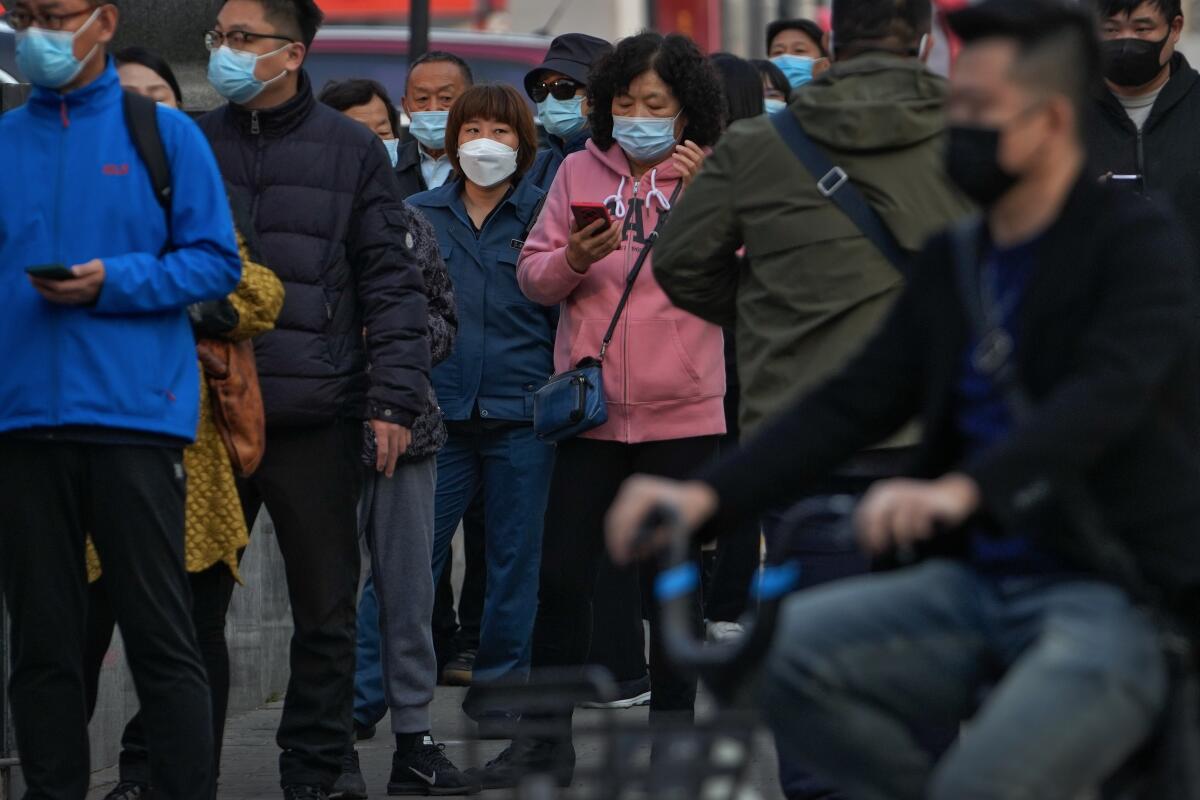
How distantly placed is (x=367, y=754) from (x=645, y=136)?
88.1 inches

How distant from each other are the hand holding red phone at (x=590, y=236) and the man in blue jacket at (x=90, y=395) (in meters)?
1.25

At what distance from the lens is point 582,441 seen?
6.39 metres

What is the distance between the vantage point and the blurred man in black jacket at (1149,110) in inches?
271

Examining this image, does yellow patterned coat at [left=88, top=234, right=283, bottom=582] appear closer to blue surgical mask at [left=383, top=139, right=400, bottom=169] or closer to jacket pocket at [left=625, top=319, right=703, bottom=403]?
jacket pocket at [left=625, top=319, right=703, bottom=403]

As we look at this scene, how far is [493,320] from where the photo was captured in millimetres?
7598

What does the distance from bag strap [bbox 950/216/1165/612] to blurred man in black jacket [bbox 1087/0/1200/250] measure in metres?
3.60

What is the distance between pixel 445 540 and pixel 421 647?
0.92 meters

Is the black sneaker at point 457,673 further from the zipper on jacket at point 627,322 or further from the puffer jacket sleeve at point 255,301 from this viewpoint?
the puffer jacket sleeve at point 255,301

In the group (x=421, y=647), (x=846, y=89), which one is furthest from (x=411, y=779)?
(x=846, y=89)

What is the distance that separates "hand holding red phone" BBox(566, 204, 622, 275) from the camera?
6312 millimetres

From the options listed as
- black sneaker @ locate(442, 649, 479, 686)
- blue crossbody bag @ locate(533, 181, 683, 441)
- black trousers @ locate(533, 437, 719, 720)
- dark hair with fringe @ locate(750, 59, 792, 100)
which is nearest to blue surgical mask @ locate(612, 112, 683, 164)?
blue crossbody bag @ locate(533, 181, 683, 441)

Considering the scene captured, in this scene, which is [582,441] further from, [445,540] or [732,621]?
[732,621]

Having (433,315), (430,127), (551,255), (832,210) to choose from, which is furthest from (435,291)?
(832,210)

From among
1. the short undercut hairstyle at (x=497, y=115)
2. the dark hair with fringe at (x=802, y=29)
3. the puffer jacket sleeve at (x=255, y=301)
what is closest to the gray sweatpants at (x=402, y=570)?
the puffer jacket sleeve at (x=255, y=301)
